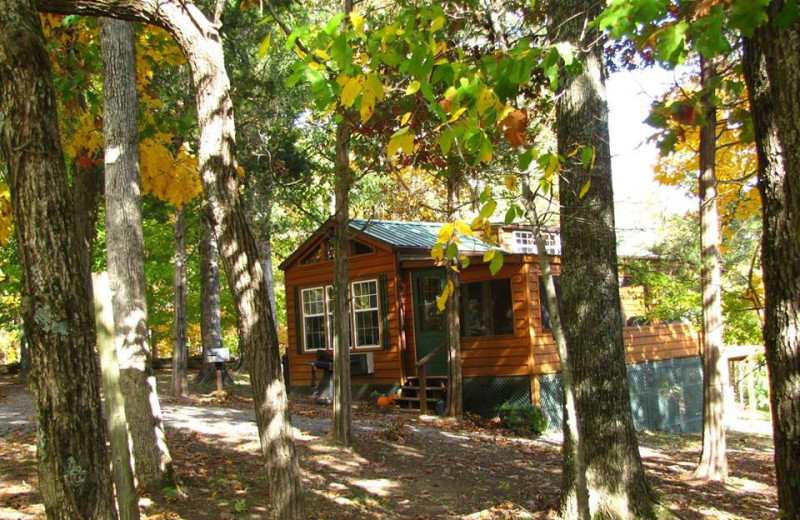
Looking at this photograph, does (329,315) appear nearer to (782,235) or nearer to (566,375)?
(566,375)

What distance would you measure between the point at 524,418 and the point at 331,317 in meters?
6.43

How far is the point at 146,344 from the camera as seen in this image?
6.93 meters

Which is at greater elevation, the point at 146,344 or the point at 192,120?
the point at 192,120

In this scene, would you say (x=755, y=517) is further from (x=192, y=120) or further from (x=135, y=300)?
(x=192, y=120)

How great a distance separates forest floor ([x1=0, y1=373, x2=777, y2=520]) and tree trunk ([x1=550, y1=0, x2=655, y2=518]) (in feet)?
3.54

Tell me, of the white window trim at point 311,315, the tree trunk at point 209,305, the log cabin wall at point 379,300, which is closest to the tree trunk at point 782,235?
the log cabin wall at point 379,300

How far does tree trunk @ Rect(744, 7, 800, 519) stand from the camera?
11.6 ft

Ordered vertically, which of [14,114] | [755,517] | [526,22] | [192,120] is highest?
[526,22]

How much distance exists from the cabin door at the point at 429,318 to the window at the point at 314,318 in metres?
3.05

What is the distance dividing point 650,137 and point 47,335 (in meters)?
3.95

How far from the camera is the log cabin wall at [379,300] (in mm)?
16891

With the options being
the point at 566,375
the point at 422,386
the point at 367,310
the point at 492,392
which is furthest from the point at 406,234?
the point at 566,375

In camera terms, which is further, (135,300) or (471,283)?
(471,283)

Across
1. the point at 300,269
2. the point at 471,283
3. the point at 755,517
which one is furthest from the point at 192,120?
the point at 300,269
